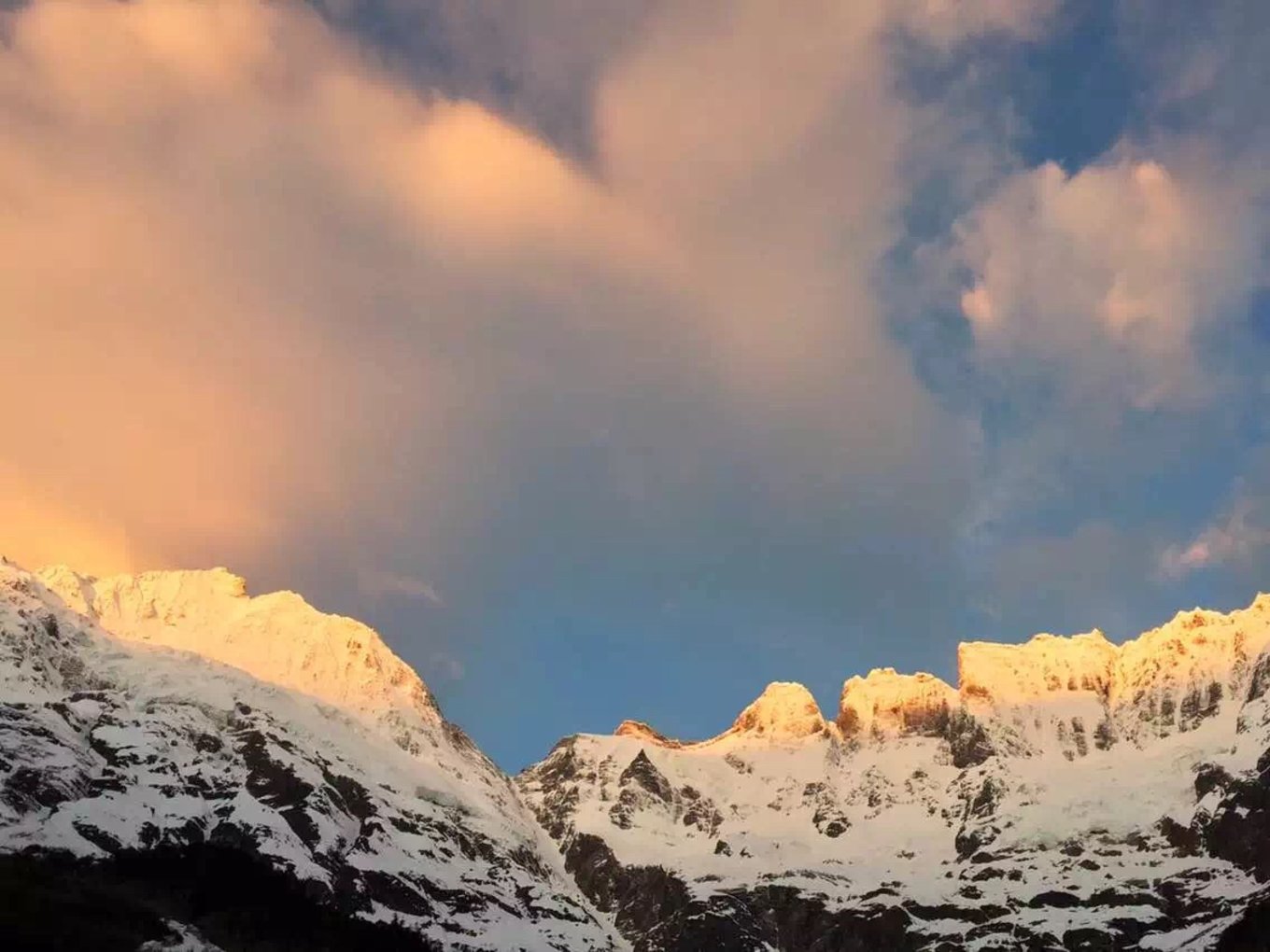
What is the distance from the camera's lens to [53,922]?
646 feet

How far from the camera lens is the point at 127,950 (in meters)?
200

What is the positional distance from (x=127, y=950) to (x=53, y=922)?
33.8 ft
